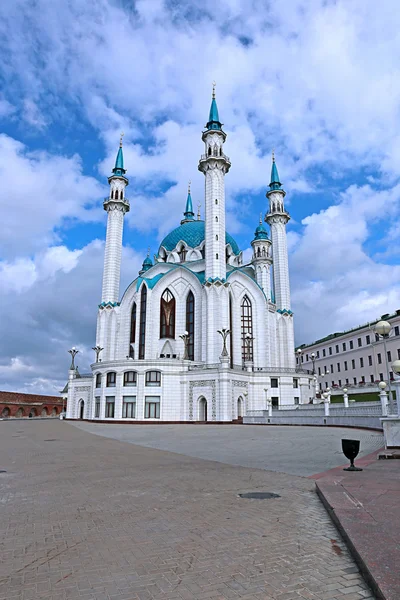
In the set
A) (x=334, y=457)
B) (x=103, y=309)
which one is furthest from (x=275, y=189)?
(x=334, y=457)

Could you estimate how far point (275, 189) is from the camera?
65938 millimetres

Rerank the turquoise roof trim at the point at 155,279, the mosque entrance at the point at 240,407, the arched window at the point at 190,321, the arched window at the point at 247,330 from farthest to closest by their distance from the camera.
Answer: the arched window at the point at 247,330 → the turquoise roof trim at the point at 155,279 → the arched window at the point at 190,321 → the mosque entrance at the point at 240,407

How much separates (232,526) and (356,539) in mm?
1923

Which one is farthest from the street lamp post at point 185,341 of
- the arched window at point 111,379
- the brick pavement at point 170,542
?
the brick pavement at point 170,542

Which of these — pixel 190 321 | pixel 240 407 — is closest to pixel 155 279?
pixel 190 321

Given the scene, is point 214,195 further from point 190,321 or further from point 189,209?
point 189,209

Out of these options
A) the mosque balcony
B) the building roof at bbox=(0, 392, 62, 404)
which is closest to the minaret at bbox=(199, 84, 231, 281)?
the mosque balcony

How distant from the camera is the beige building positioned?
6273cm

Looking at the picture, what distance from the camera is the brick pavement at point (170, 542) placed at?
4.32 meters

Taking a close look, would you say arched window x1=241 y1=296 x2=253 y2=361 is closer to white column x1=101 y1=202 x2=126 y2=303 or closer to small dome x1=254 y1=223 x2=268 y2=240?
small dome x1=254 y1=223 x2=268 y2=240

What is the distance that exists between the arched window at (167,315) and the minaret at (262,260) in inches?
601

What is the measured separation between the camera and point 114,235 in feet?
199

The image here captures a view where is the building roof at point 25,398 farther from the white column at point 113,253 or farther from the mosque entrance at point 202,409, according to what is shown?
the mosque entrance at point 202,409

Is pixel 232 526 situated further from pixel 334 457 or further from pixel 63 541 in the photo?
pixel 334 457
